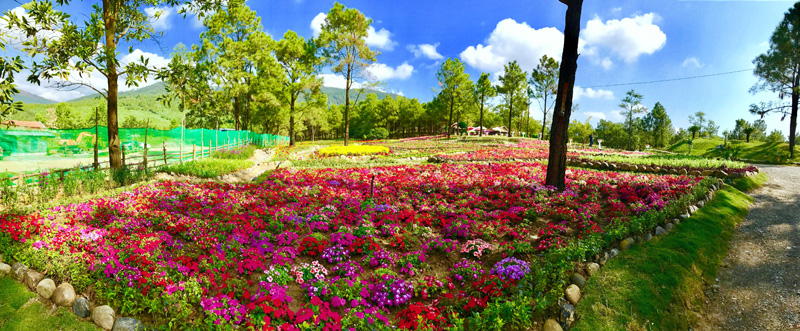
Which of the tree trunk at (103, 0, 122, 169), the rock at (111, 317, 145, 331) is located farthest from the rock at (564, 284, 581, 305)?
the tree trunk at (103, 0, 122, 169)

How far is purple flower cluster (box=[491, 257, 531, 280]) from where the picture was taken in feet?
17.2

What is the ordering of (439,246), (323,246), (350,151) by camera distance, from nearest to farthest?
(323,246) < (439,246) < (350,151)

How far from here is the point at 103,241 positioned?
5.62 meters

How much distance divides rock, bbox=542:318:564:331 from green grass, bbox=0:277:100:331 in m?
5.66

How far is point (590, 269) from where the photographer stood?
555 centimetres

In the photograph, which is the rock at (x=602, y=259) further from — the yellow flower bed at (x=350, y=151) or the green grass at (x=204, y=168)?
the yellow flower bed at (x=350, y=151)

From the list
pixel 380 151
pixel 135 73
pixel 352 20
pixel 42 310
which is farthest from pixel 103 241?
pixel 352 20

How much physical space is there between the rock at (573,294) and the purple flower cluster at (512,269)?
2.03 feet

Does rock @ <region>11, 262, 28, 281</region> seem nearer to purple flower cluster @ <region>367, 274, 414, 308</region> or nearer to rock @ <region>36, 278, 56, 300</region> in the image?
rock @ <region>36, 278, 56, 300</region>

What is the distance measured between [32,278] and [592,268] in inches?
337

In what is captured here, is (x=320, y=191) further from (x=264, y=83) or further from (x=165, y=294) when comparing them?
(x=264, y=83)

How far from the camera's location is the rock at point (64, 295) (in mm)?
4359

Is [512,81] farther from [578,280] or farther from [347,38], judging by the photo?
[578,280]

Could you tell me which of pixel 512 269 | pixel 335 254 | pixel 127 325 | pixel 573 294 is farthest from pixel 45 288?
pixel 573 294
